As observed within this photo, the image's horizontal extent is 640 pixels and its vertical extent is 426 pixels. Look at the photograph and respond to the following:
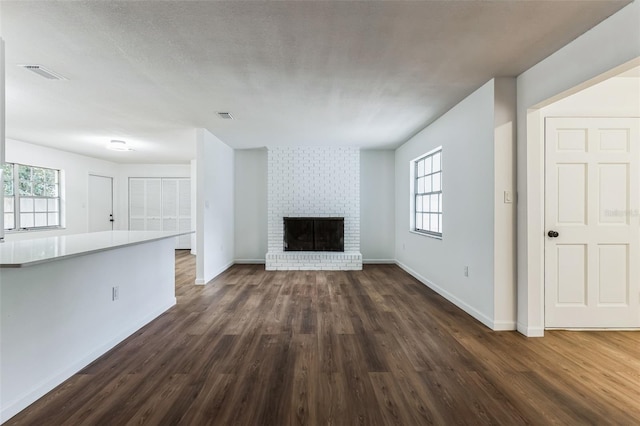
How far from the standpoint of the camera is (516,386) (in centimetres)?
198

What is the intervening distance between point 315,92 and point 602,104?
2.76m

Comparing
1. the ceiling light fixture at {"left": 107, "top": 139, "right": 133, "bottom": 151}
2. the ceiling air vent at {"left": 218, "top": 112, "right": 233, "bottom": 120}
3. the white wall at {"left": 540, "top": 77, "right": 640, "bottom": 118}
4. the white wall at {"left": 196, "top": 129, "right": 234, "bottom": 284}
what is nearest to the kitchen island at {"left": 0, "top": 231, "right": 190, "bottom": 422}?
A: the white wall at {"left": 196, "top": 129, "right": 234, "bottom": 284}

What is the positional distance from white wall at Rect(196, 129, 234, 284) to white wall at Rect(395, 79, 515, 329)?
138 inches

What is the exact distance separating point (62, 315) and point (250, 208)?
14.7ft

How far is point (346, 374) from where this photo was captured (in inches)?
83.5

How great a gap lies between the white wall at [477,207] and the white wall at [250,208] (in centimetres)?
350

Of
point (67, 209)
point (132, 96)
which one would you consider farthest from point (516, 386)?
point (67, 209)

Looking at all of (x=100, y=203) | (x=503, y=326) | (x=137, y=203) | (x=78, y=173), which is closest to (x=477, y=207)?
(x=503, y=326)

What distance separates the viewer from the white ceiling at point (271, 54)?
6.15ft

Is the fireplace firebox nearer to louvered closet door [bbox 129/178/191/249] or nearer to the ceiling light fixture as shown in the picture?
the ceiling light fixture

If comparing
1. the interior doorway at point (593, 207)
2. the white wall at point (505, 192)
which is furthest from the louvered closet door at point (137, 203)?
the interior doorway at point (593, 207)

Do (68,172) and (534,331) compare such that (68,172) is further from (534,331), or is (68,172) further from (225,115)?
(534,331)

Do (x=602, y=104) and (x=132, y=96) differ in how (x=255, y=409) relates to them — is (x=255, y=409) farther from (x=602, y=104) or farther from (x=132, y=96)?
(x=602, y=104)

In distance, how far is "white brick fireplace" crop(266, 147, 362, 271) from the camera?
610 centimetres
